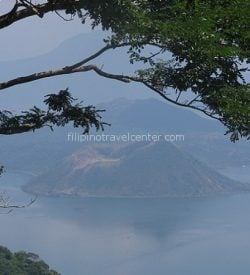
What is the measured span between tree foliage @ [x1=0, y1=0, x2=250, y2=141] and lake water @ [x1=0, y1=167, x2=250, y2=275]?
42630 mm

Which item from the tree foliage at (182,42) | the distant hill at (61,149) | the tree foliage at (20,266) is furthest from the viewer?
the distant hill at (61,149)

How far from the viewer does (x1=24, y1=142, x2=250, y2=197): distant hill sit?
105 meters

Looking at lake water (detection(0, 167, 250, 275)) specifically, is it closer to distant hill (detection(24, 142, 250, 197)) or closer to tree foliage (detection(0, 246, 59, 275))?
distant hill (detection(24, 142, 250, 197))

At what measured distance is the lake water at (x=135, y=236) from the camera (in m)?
49.6

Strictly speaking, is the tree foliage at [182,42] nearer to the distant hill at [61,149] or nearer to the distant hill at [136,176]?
the distant hill at [136,176]

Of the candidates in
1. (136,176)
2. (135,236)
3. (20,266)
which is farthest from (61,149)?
(20,266)

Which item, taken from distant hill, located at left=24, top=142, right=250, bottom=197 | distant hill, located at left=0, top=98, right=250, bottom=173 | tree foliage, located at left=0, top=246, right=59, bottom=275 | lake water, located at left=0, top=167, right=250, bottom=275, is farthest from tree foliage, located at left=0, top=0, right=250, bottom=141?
distant hill, located at left=0, top=98, right=250, bottom=173

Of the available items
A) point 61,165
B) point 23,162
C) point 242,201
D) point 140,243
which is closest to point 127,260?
point 140,243

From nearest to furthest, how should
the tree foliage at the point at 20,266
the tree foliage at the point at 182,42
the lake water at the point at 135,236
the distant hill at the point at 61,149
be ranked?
the tree foliage at the point at 182,42, the tree foliage at the point at 20,266, the lake water at the point at 135,236, the distant hill at the point at 61,149

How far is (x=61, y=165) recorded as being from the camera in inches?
4929

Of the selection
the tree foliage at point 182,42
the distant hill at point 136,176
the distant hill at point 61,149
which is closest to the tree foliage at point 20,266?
the tree foliage at point 182,42

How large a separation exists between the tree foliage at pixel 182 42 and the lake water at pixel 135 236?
4263 centimetres

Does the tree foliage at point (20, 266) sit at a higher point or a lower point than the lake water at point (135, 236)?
higher

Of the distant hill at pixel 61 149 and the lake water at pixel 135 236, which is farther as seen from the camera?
the distant hill at pixel 61 149
